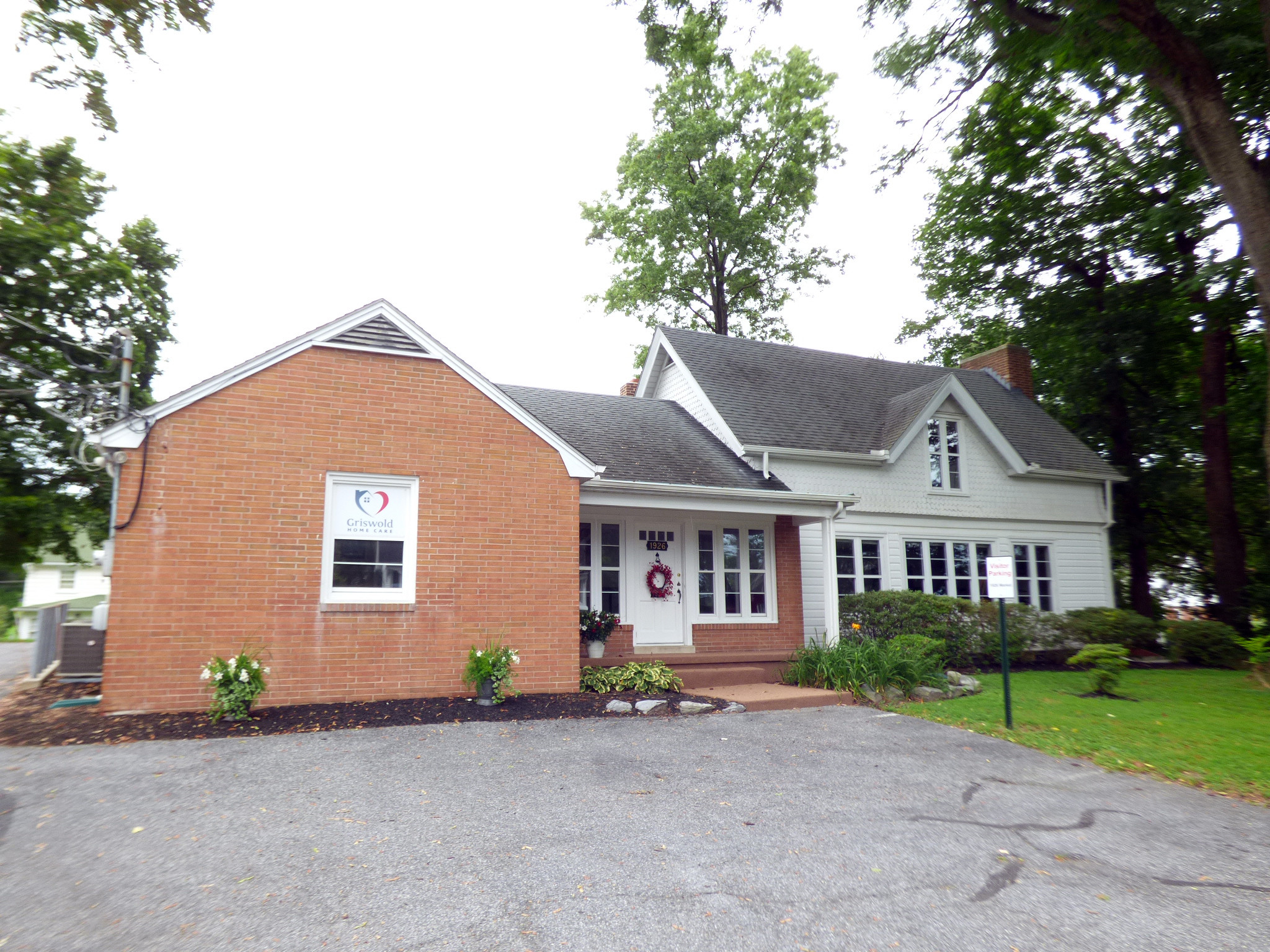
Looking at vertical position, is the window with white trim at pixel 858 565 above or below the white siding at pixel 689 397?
below

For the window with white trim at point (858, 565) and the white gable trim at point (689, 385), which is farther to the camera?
the window with white trim at point (858, 565)

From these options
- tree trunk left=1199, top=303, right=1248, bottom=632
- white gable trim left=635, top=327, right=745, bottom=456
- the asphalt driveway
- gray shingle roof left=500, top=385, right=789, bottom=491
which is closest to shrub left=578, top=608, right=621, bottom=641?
gray shingle roof left=500, top=385, right=789, bottom=491

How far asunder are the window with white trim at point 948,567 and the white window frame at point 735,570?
3993 millimetres

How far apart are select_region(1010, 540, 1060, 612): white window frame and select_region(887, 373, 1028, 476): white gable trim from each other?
1.82 m

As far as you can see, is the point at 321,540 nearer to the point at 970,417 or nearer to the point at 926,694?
the point at 926,694

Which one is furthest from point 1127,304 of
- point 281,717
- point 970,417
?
point 281,717

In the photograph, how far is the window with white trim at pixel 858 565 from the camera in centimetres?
1596

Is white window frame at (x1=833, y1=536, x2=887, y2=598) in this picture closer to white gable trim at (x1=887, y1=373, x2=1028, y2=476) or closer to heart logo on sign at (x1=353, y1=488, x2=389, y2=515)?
white gable trim at (x1=887, y1=373, x2=1028, y2=476)

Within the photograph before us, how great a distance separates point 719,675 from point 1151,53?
34.3 feet

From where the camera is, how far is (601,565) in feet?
42.9

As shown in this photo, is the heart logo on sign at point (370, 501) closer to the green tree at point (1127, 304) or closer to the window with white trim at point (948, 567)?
the window with white trim at point (948, 567)

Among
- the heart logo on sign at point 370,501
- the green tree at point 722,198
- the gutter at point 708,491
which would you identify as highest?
the green tree at point 722,198

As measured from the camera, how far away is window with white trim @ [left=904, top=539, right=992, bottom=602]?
16906 millimetres

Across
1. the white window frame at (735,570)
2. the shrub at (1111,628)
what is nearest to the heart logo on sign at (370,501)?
the white window frame at (735,570)
